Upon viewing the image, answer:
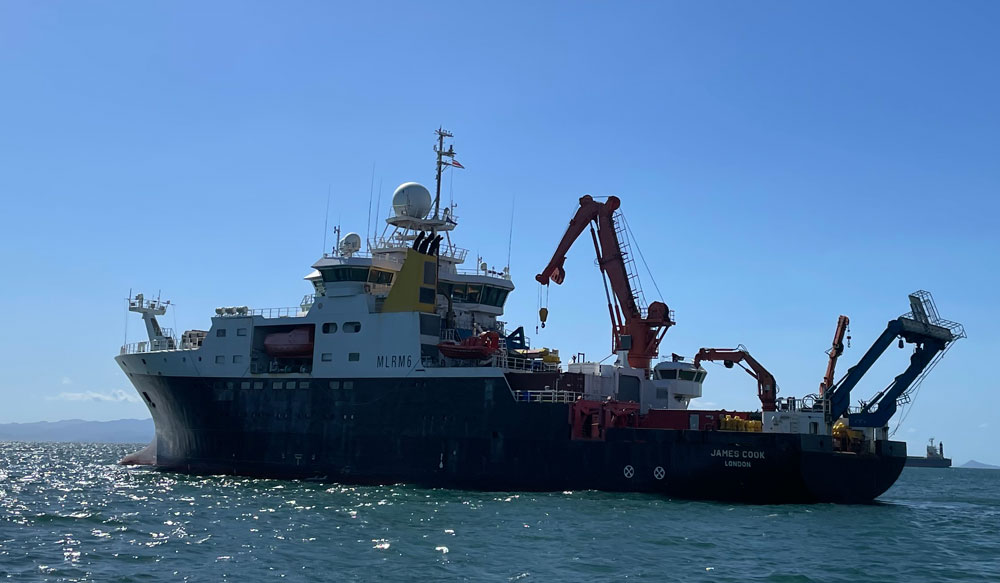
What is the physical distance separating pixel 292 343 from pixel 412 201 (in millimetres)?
8881

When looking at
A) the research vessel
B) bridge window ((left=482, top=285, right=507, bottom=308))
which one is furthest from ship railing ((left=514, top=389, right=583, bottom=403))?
bridge window ((left=482, top=285, right=507, bottom=308))

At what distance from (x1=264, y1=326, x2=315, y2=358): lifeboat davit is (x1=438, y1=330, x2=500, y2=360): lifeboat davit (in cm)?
725

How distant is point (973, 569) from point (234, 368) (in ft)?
108

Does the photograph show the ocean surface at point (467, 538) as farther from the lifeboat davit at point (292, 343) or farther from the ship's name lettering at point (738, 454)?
the lifeboat davit at point (292, 343)

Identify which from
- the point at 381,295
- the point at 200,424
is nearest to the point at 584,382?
the point at 381,295

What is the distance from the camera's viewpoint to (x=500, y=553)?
76.6 ft

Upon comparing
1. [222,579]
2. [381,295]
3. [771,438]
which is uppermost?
[381,295]

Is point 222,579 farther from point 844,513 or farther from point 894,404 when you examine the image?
point 894,404

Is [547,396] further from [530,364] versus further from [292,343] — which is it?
[292,343]

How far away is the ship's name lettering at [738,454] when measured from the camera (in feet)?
112

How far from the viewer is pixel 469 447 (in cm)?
3856

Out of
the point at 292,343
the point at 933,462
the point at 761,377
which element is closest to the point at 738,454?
the point at 761,377

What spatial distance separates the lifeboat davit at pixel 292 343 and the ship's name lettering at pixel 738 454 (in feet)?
63.2

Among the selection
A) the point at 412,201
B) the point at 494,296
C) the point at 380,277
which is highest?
the point at 412,201
